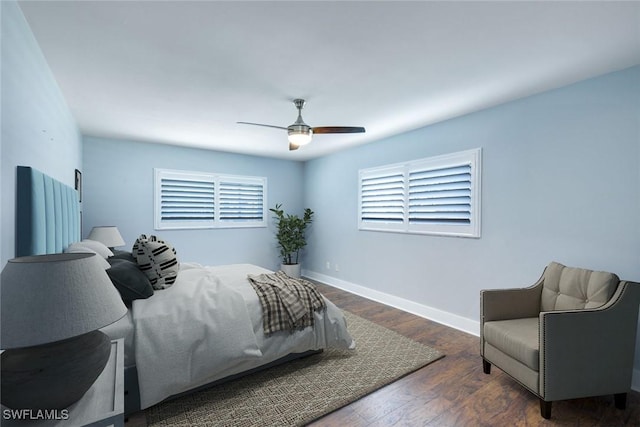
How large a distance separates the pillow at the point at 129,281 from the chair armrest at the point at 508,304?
2.66m

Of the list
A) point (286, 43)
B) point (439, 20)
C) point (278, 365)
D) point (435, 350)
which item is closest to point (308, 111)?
point (286, 43)

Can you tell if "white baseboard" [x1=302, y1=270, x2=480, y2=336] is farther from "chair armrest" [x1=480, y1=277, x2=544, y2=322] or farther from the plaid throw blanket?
the plaid throw blanket

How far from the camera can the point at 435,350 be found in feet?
9.55

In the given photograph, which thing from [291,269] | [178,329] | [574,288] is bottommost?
[291,269]

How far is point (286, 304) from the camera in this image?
95.8 inches

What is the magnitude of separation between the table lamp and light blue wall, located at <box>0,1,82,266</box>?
0.76m

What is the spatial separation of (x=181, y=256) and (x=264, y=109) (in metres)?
3.09

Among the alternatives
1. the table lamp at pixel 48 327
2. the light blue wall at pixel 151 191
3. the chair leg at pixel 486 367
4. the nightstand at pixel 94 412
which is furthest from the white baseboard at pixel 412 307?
the table lamp at pixel 48 327

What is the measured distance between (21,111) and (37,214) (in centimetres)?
58

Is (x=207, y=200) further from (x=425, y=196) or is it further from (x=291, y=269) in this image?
(x=425, y=196)

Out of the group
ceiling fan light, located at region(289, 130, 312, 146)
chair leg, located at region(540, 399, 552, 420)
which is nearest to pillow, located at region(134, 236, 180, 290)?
ceiling fan light, located at region(289, 130, 312, 146)

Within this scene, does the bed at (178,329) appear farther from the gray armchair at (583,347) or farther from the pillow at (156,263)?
the gray armchair at (583,347)

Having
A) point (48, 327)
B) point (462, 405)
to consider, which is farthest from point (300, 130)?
point (462, 405)

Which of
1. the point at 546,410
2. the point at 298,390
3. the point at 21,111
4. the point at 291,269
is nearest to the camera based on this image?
the point at 21,111
